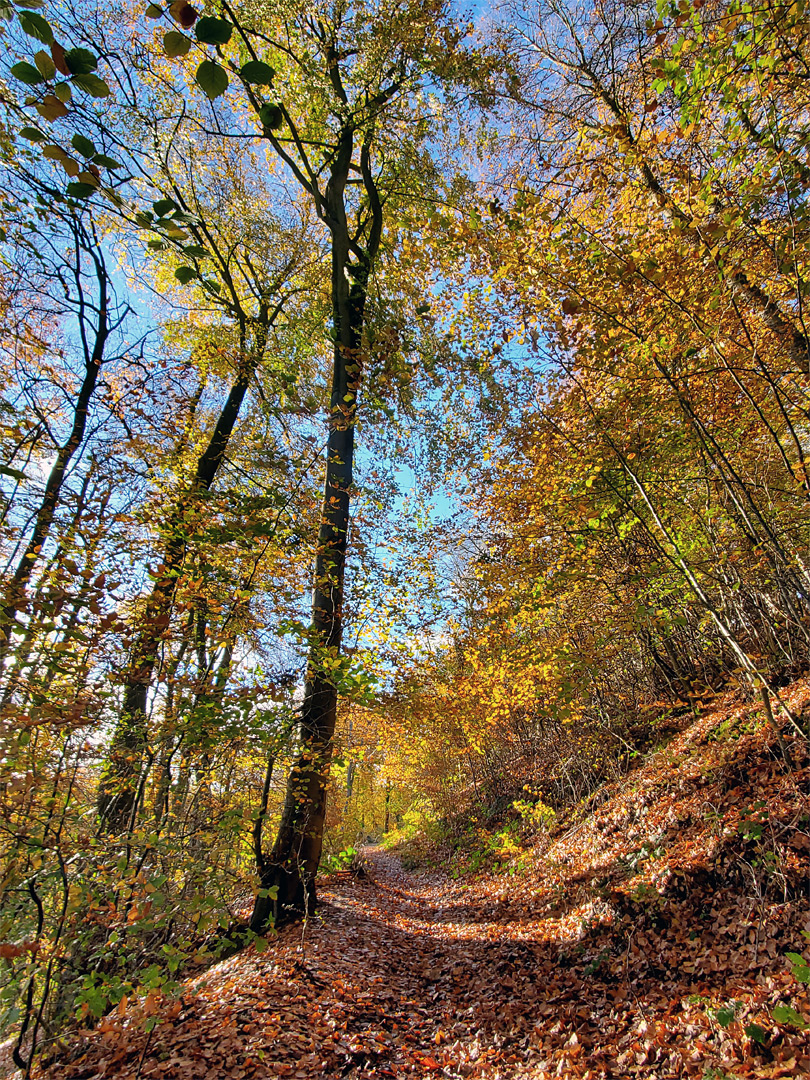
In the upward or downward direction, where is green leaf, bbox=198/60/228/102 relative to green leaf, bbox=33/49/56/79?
upward

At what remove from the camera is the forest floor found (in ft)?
9.11

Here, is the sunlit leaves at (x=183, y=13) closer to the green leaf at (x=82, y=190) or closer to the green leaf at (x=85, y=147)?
the green leaf at (x=85, y=147)

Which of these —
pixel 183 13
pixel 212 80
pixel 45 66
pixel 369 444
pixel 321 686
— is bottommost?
pixel 321 686

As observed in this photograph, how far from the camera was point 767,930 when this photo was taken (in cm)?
326

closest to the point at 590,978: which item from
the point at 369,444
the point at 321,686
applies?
the point at 321,686

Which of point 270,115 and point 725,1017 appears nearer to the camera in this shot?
point 270,115

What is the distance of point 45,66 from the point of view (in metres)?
1.27

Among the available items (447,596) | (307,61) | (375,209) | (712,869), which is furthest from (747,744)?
(307,61)

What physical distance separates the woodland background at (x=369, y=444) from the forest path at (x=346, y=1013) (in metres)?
0.41

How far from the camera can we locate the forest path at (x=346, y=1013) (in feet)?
9.42

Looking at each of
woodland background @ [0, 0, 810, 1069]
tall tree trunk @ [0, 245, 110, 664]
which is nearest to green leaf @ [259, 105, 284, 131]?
woodland background @ [0, 0, 810, 1069]

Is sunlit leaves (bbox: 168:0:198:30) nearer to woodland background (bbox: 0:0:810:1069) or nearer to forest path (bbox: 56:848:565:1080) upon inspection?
woodland background (bbox: 0:0:810:1069)

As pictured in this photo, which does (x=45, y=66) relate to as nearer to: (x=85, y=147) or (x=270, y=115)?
(x=85, y=147)

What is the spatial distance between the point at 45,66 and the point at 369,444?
25.3 ft
